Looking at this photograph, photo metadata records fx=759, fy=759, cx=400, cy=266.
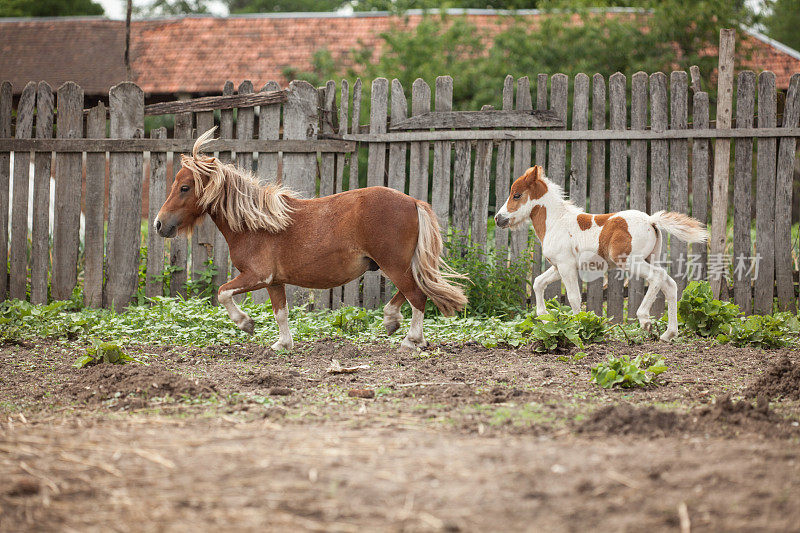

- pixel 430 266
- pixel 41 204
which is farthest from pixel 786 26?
pixel 41 204

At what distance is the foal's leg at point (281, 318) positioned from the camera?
6.24m

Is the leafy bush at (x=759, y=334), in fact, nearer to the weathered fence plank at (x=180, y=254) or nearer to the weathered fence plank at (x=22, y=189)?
the weathered fence plank at (x=180, y=254)

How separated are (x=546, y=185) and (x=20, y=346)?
483 centimetres

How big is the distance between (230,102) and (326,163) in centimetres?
122

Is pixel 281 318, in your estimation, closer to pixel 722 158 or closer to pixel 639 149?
pixel 639 149

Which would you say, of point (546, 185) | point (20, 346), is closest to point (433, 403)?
point (546, 185)

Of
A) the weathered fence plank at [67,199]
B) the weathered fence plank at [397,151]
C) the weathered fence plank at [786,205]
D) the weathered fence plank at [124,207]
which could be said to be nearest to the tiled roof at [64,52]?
the weathered fence plank at [67,199]

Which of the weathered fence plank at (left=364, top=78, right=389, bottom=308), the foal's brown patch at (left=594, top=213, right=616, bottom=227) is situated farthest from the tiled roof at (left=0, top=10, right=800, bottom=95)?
the foal's brown patch at (left=594, top=213, right=616, bottom=227)

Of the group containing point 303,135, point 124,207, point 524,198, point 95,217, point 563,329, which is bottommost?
point 563,329

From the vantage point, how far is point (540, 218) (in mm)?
7043

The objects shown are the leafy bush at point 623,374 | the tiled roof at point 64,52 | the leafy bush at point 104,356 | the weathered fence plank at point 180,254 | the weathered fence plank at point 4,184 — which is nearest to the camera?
the leafy bush at point 623,374

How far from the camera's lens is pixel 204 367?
5570mm

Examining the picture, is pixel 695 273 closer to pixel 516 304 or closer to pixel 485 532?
pixel 516 304

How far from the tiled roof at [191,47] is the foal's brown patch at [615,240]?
11256mm
